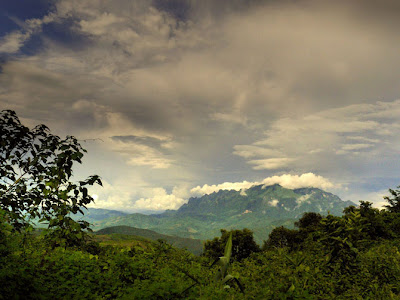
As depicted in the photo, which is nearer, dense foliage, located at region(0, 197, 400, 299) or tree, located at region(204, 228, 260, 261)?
dense foliage, located at region(0, 197, 400, 299)

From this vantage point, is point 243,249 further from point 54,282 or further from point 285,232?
point 54,282

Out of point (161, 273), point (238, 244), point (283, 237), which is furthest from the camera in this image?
point (283, 237)

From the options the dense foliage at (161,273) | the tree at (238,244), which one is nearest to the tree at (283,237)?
the tree at (238,244)

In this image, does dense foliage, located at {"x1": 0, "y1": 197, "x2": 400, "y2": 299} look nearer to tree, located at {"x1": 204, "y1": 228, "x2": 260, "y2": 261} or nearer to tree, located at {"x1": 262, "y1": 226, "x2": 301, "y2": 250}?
tree, located at {"x1": 204, "y1": 228, "x2": 260, "y2": 261}

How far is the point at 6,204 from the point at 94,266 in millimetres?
3041

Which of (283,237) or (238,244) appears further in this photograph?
(283,237)

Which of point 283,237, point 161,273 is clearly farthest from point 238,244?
point 161,273

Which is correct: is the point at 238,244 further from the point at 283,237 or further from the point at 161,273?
the point at 161,273

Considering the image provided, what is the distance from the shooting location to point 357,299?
8.05m

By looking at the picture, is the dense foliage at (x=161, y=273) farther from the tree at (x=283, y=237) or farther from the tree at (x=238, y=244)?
the tree at (x=283, y=237)

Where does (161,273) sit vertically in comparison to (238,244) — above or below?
above

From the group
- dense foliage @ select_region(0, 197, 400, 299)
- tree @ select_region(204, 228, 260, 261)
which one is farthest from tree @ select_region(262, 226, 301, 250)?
dense foliage @ select_region(0, 197, 400, 299)

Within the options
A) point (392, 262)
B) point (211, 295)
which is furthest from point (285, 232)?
point (211, 295)

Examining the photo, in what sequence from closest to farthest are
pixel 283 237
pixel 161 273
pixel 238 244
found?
pixel 161 273 < pixel 238 244 < pixel 283 237
